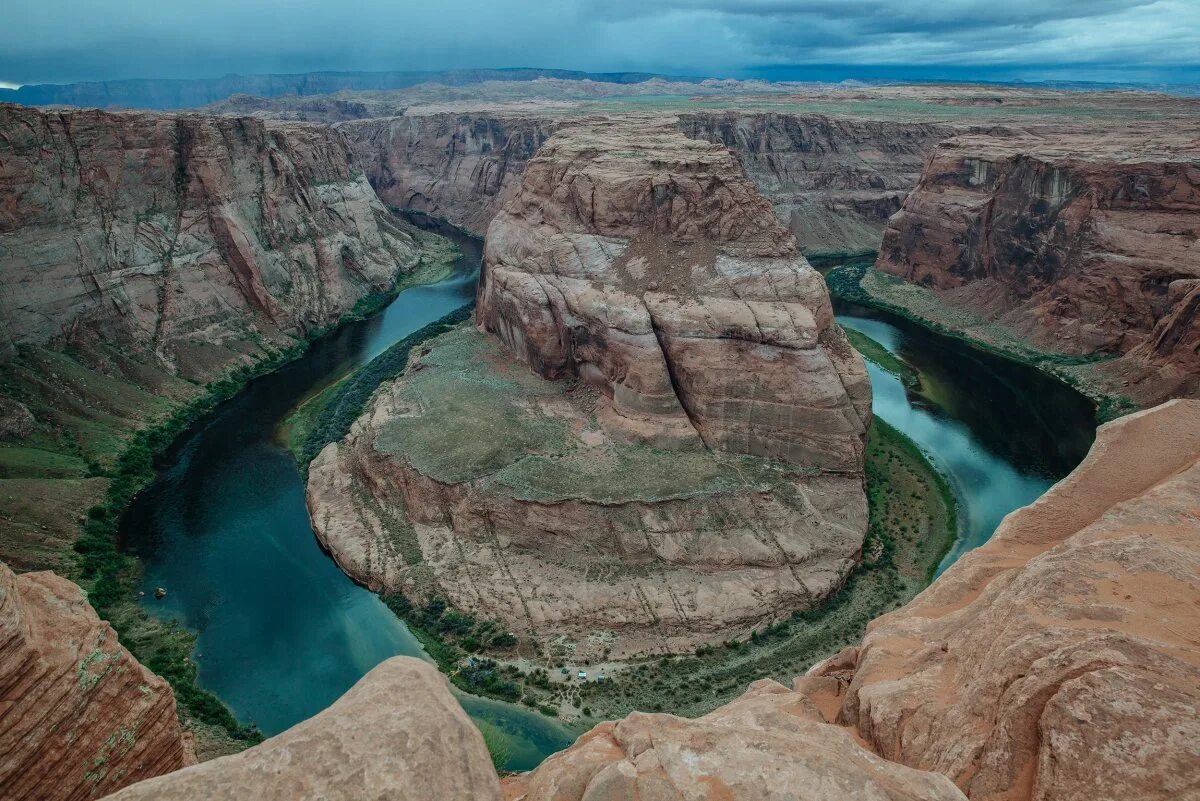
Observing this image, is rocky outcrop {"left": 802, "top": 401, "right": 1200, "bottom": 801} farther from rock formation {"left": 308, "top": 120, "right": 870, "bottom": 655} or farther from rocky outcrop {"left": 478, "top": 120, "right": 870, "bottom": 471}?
rocky outcrop {"left": 478, "top": 120, "right": 870, "bottom": 471}

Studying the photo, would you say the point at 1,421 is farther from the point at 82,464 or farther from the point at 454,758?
the point at 454,758

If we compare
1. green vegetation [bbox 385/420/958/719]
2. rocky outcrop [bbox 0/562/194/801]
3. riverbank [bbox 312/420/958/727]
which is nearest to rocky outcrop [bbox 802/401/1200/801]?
green vegetation [bbox 385/420/958/719]

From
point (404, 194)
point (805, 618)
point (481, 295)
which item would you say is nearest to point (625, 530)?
point (805, 618)

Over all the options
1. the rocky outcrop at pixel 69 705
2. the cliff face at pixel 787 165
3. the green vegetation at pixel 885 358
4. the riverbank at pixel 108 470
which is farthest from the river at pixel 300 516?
the cliff face at pixel 787 165

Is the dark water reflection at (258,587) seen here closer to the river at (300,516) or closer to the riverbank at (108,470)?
the river at (300,516)

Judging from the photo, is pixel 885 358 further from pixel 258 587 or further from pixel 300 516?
pixel 258 587

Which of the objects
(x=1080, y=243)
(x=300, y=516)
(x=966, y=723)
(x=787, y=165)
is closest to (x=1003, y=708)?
(x=966, y=723)
